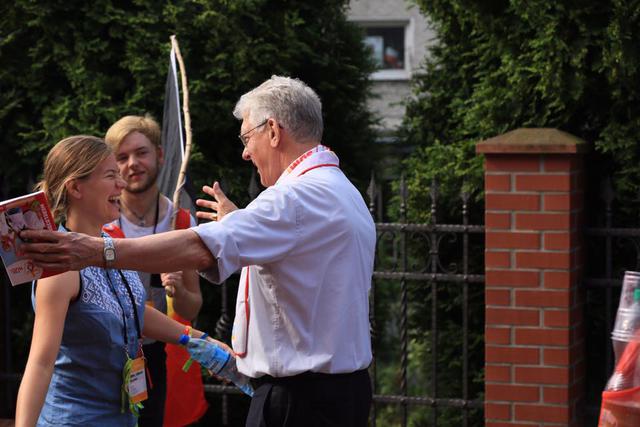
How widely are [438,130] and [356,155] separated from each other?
0.79 meters

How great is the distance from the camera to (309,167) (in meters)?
3.18

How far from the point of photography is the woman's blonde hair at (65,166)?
346 cm

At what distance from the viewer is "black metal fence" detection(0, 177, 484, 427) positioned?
5473mm

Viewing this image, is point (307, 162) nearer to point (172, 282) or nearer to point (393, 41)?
point (172, 282)

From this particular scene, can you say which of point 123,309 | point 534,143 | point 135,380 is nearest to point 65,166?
point 123,309

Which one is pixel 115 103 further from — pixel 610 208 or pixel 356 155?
pixel 610 208

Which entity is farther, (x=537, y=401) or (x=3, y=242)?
(x=537, y=401)

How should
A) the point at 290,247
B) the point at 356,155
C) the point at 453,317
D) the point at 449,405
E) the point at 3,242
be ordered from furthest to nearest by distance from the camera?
1. the point at 356,155
2. the point at 453,317
3. the point at 449,405
4. the point at 290,247
5. the point at 3,242

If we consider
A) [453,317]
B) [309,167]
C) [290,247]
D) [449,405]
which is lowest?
[449,405]

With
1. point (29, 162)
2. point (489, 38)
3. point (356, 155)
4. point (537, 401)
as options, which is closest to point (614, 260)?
point (537, 401)

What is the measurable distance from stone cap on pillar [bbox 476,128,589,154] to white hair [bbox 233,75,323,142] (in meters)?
2.00

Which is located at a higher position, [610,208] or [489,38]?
[489,38]

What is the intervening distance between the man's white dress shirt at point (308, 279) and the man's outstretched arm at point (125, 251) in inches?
6.6

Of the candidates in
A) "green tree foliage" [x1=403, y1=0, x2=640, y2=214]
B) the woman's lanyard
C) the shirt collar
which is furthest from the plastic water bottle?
"green tree foliage" [x1=403, y1=0, x2=640, y2=214]
